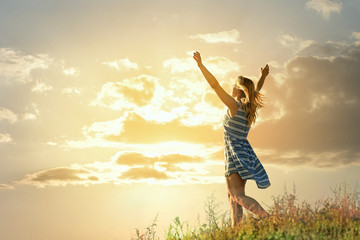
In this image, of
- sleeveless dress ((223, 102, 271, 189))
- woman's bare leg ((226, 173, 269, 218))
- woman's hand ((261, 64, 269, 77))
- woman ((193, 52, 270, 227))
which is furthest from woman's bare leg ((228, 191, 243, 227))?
woman's hand ((261, 64, 269, 77))

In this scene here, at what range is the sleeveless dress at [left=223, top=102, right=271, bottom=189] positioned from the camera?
7512mm

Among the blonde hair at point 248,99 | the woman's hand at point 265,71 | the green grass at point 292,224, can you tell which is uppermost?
the woman's hand at point 265,71

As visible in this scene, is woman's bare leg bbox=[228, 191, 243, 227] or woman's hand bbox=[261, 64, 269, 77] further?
woman's hand bbox=[261, 64, 269, 77]

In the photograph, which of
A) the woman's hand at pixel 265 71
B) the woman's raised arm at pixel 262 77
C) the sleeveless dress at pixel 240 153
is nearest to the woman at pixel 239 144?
the sleeveless dress at pixel 240 153

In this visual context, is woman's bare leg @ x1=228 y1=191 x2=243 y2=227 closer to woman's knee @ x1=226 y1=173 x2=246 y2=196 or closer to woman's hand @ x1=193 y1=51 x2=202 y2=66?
woman's knee @ x1=226 y1=173 x2=246 y2=196

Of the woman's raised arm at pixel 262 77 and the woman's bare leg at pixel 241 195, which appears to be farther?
the woman's raised arm at pixel 262 77

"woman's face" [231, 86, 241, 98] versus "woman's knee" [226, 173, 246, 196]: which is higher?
"woman's face" [231, 86, 241, 98]

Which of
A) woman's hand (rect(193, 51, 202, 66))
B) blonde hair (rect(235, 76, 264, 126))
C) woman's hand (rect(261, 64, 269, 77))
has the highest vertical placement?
woman's hand (rect(261, 64, 269, 77))

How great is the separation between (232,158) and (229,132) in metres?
0.48

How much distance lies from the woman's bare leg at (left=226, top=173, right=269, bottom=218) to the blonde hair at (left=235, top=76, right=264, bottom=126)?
3.47ft

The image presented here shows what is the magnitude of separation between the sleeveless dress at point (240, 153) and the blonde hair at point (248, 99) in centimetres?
9

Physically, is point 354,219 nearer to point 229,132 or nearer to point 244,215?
point 244,215

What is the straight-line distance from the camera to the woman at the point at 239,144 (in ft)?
24.4

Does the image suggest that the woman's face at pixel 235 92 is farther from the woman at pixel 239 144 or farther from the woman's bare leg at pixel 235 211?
the woman's bare leg at pixel 235 211
